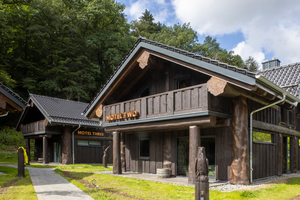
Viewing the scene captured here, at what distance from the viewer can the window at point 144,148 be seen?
49.6 ft

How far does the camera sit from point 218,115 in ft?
34.5

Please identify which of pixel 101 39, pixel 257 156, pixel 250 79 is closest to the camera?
pixel 250 79

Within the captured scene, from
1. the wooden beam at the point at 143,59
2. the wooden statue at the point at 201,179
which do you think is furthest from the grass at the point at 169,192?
the wooden beam at the point at 143,59

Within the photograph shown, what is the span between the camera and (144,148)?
15297 mm

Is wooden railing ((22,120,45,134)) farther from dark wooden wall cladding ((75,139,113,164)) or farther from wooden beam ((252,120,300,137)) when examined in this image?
wooden beam ((252,120,300,137))

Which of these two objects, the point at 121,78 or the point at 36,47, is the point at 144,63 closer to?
the point at 121,78

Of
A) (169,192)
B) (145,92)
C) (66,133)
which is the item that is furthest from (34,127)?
(169,192)

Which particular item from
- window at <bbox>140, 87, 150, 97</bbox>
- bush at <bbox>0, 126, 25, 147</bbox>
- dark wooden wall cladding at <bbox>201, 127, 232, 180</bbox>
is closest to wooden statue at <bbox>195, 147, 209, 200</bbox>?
dark wooden wall cladding at <bbox>201, 127, 232, 180</bbox>

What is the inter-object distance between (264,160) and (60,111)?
1679 centimetres

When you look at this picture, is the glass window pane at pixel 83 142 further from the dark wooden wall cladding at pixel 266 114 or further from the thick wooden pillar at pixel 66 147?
the dark wooden wall cladding at pixel 266 114

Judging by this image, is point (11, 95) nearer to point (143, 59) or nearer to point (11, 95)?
point (11, 95)

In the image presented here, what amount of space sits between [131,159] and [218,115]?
7.16 metres

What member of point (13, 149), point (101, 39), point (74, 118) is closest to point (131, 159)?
point (74, 118)

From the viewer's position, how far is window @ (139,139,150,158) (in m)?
15.1
